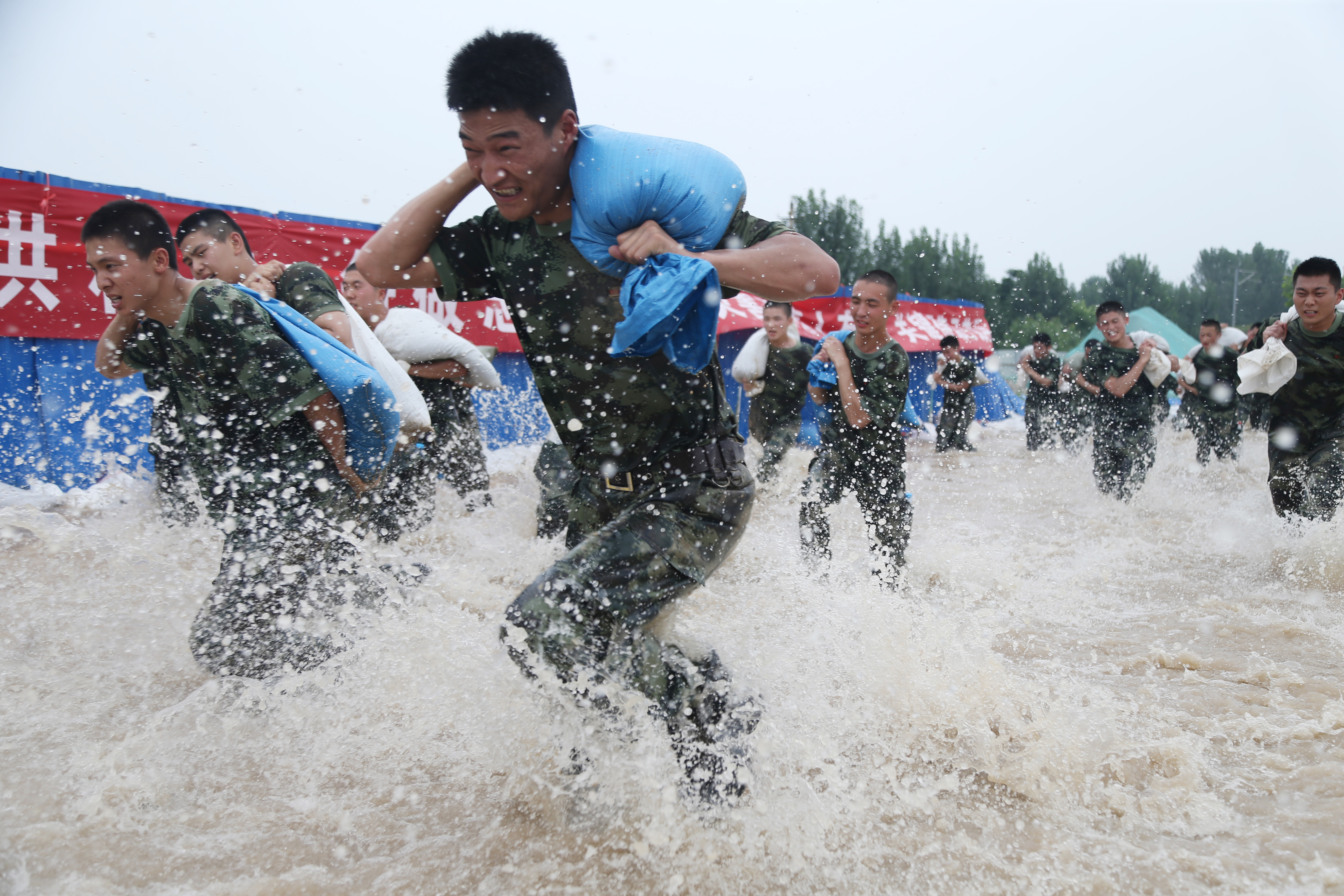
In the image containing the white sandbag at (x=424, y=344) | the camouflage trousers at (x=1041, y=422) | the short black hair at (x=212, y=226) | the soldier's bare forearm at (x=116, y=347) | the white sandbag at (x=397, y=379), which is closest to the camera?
the white sandbag at (x=397, y=379)

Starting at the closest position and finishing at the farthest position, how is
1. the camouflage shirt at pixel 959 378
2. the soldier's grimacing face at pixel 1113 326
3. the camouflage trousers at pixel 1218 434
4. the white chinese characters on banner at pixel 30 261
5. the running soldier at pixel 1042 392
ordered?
the white chinese characters on banner at pixel 30 261
the soldier's grimacing face at pixel 1113 326
the camouflage trousers at pixel 1218 434
the running soldier at pixel 1042 392
the camouflage shirt at pixel 959 378

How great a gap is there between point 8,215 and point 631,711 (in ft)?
22.9

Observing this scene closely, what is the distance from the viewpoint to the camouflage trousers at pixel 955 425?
12789mm

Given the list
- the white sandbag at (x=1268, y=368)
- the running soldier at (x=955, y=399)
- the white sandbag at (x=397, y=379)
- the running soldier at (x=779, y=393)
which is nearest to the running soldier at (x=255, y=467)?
the white sandbag at (x=397, y=379)

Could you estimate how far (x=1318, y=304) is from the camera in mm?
4500

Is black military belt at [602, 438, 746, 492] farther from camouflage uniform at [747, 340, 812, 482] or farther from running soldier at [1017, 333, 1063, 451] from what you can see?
running soldier at [1017, 333, 1063, 451]

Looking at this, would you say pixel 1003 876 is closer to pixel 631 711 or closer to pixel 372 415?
pixel 631 711

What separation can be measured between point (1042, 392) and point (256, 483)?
11997 millimetres

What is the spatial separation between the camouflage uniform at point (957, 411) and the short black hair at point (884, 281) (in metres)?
8.65

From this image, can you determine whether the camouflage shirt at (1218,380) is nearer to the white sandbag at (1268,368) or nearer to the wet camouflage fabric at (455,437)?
the white sandbag at (1268,368)

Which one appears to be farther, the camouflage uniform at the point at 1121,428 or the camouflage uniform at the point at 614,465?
the camouflage uniform at the point at 1121,428

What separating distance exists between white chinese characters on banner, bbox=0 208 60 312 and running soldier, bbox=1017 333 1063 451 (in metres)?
11.4

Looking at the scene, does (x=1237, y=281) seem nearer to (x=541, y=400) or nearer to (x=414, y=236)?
(x=541, y=400)

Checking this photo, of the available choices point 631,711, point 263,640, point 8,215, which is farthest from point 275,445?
point 8,215
